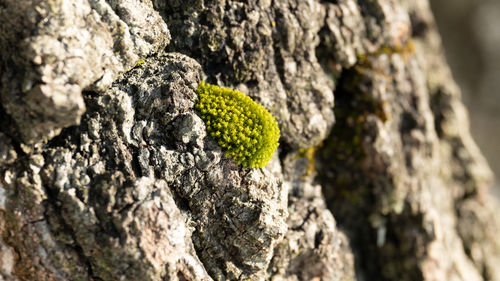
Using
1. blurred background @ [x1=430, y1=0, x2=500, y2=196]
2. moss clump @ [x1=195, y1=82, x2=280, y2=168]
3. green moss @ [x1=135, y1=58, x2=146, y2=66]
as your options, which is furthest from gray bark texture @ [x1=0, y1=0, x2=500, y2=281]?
blurred background @ [x1=430, y1=0, x2=500, y2=196]

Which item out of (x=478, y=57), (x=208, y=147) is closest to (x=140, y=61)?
(x=208, y=147)

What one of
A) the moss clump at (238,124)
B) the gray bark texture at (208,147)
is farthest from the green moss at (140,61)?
the moss clump at (238,124)

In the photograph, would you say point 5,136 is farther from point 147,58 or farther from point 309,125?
point 309,125

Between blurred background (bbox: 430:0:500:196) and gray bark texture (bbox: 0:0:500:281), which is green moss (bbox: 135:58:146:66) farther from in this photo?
blurred background (bbox: 430:0:500:196)

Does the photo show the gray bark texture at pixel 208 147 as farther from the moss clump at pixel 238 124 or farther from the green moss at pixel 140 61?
the moss clump at pixel 238 124

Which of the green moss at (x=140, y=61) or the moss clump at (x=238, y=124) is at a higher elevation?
the green moss at (x=140, y=61)
